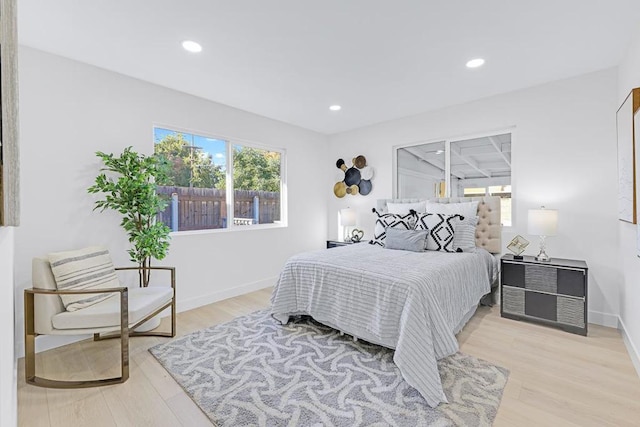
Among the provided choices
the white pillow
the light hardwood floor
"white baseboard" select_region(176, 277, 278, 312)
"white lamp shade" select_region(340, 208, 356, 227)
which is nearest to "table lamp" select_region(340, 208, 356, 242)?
"white lamp shade" select_region(340, 208, 356, 227)

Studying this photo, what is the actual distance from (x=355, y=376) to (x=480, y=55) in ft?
9.30

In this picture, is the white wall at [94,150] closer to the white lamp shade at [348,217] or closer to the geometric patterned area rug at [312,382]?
the geometric patterned area rug at [312,382]

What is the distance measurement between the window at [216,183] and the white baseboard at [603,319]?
392cm

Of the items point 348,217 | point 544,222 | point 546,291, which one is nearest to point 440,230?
point 544,222

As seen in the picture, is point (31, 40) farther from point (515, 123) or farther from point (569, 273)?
point (569, 273)

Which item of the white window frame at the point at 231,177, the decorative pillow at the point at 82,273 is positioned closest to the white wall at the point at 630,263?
the white window frame at the point at 231,177

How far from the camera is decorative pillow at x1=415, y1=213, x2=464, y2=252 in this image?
10.8ft

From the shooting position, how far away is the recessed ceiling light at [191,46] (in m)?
2.38

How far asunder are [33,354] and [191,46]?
8.40ft

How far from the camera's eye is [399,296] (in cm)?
→ 216

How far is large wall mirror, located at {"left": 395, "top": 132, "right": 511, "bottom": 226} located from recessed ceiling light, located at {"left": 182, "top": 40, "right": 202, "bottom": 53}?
311 centimetres

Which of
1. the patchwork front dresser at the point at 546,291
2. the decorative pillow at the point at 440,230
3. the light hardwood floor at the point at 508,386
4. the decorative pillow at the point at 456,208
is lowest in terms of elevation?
the light hardwood floor at the point at 508,386

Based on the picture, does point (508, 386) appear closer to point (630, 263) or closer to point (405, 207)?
point (630, 263)

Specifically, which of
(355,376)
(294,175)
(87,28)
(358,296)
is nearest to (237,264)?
(294,175)
